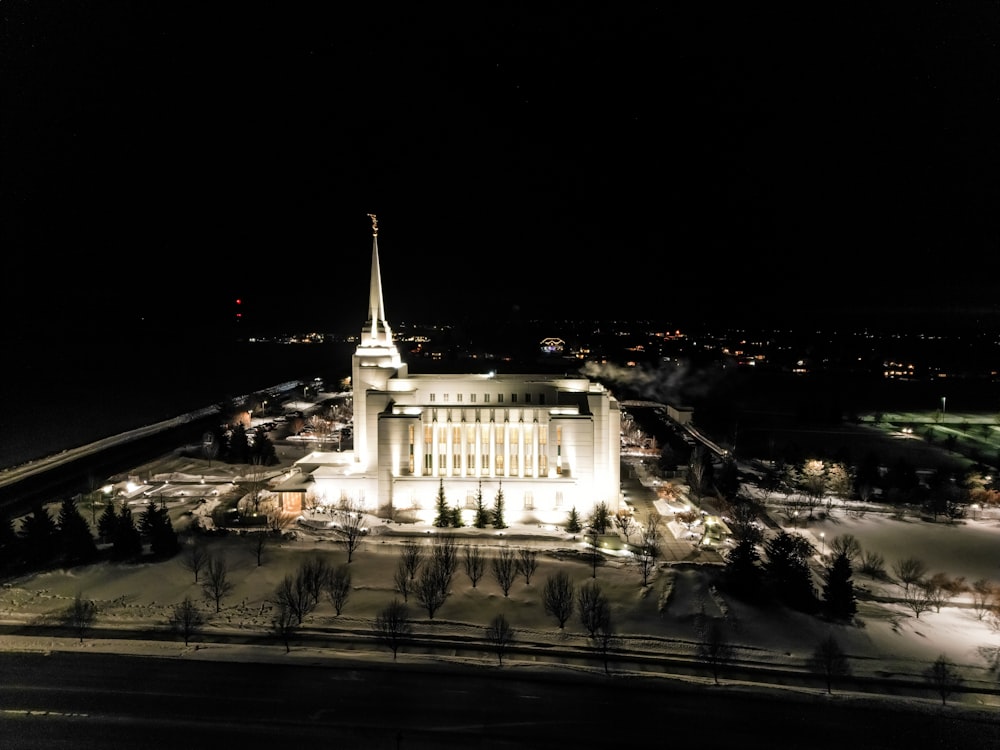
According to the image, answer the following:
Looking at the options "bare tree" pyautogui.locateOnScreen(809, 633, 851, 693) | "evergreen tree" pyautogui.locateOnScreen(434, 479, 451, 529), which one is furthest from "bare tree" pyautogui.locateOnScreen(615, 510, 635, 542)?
"bare tree" pyautogui.locateOnScreen(809, 633, 851, 693)

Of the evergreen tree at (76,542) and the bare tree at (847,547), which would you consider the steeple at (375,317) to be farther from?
the bare tree at (847,547)

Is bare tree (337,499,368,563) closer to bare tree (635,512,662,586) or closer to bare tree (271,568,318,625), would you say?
bare tree (271,568,318,625)

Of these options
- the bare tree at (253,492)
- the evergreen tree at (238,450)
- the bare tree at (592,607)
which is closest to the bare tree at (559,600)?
the bare tree at (592,607)

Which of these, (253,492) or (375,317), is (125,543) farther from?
(375,317)

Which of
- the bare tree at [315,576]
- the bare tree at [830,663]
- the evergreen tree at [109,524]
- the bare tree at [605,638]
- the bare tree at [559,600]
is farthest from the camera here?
the evergreen tree at [109,524]

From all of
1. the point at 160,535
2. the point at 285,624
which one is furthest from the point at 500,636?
the point at 160,535

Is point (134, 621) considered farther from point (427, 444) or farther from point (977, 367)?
point (977, 367)
